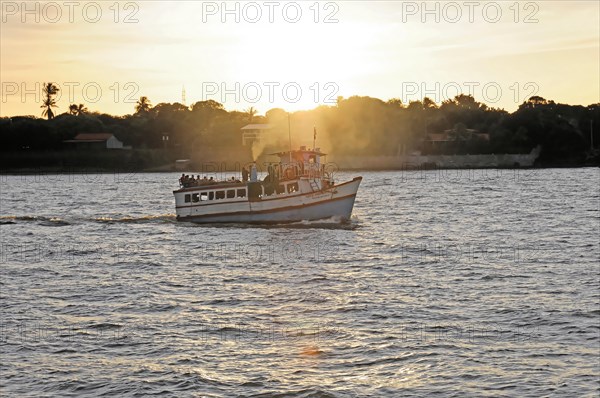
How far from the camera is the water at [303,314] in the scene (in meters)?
22.3

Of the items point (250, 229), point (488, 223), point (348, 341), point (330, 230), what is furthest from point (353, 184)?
point (348, 341)

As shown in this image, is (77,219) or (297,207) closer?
(297,207)

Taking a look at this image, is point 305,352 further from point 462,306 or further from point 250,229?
point 250,229

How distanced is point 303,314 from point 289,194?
34470mm

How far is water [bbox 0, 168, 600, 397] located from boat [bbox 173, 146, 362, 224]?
3.46 m

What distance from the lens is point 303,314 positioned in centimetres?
3020

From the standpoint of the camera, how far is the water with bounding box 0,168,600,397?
2234 centimetres

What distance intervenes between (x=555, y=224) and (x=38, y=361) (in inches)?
1983

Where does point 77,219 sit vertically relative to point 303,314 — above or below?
above

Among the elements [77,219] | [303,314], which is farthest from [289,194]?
[303,314]

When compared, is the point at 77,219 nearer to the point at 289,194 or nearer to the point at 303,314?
the point at 289,194

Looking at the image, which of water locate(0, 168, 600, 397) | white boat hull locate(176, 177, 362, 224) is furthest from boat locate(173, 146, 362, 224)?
water locate(0, 168, 600, 397)

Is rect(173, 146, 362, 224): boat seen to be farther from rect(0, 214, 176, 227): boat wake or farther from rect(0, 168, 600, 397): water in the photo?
rect(0, 214, 176, 227): boat wake

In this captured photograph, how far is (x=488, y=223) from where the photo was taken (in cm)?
6969
